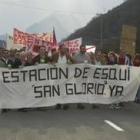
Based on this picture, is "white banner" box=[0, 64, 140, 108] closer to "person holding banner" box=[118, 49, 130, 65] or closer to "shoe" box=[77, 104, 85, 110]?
"shoe" box=[77, 104, 85, 110]

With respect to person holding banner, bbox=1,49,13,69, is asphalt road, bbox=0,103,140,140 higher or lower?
lower

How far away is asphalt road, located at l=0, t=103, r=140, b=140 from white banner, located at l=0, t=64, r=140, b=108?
1.15 feet

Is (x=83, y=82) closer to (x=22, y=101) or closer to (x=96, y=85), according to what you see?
(x=96, y=85)

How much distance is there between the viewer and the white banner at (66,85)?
14.4m

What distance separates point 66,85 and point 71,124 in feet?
10.8

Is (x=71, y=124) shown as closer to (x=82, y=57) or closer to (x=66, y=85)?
(x=66, y=85)

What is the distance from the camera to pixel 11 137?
32.7 ft

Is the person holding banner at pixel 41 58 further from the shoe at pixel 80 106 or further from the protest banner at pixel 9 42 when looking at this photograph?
the protest banner at pixel 9 42

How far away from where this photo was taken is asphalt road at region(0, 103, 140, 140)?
10.2 meters

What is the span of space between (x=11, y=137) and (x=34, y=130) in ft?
3.11

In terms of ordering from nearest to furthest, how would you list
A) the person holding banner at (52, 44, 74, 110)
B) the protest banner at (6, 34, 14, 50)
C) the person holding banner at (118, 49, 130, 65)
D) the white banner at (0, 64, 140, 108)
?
the white banner at (0, 64, 140, 108)
the person holding banner at (52, 44, 74, 110)
the person holding banner at (118, 49, 130, 65)
the protest banner at (6, 34, 14, 50)

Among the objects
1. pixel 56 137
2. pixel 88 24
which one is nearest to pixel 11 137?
pixel 56 137

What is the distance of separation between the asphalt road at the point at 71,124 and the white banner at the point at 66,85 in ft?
1.15

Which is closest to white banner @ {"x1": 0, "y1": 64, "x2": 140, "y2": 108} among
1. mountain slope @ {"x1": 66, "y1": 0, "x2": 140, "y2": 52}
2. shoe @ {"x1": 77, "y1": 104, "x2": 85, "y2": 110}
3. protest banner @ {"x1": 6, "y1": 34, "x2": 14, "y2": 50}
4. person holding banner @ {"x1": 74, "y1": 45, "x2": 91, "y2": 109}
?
shoe @ {"x1": 77, "y1": 104, "x2": 85, "y2": 110}
